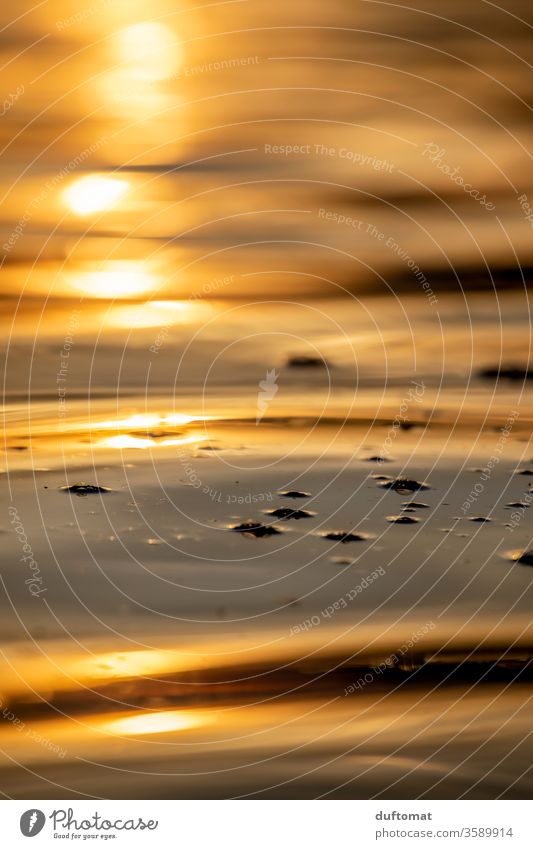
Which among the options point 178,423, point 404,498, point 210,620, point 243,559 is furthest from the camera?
point 178,423

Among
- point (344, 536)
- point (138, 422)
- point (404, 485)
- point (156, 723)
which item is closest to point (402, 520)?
point (344, 536)

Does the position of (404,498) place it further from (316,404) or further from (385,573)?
(316,404)

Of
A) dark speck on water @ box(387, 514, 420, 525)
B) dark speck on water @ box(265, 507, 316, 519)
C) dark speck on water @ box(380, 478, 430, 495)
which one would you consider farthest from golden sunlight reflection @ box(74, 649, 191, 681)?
dark speck on water @ box(380, 478, 430, 495)

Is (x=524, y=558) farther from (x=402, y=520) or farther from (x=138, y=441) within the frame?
(x=138, y=441)

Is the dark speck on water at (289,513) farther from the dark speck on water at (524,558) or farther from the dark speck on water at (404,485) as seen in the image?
the dark speck on water at (524,558)

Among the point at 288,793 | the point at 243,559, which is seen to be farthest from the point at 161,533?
the point at 288,793
